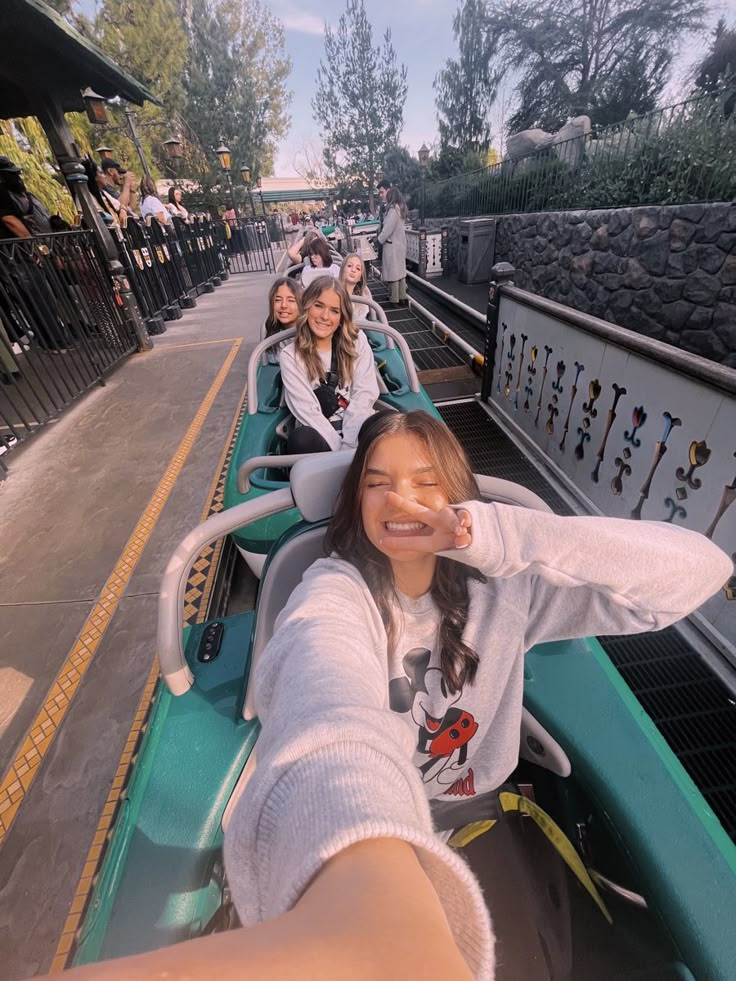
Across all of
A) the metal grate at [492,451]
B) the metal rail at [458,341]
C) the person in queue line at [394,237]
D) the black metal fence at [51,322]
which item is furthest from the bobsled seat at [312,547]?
the person in queue line at [394,237]

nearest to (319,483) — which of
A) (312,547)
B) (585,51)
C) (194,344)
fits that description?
(312,547)

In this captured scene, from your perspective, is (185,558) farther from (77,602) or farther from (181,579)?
(77,602)

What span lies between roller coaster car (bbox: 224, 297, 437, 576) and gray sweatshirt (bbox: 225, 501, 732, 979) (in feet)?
3.29

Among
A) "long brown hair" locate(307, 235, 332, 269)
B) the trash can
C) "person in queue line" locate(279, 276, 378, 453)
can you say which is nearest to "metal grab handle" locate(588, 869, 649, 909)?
"person in queue line" locate(279, 276, 378, 453)

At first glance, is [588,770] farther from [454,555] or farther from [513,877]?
[454,555]

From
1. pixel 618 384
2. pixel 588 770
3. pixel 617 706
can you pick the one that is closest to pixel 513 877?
pixel 588 770

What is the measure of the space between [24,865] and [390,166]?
3444 cm

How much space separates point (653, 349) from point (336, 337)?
164cm

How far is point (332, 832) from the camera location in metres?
0.42

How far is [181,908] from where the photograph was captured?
2.75 ft

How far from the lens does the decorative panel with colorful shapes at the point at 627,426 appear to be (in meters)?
1.74

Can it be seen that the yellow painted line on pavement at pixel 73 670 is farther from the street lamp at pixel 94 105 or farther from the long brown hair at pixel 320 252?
the street lamp at pixel 94 105

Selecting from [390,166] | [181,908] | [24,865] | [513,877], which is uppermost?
[390,166]

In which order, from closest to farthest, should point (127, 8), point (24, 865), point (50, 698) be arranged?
point (24, 865) → point (50, 698) → point (127, 8)
